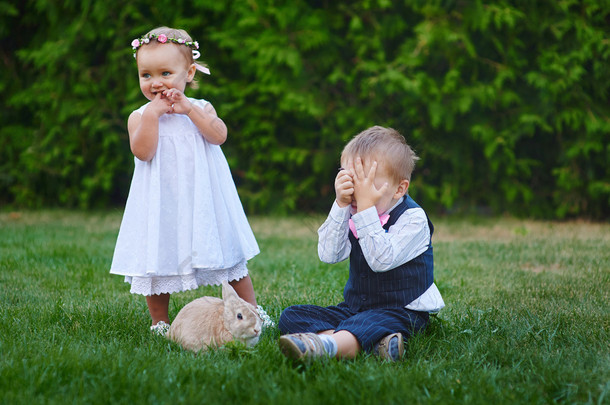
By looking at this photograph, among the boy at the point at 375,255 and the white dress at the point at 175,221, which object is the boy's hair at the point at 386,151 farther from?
the white dress at the point at 175,221

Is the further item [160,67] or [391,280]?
[160,67]

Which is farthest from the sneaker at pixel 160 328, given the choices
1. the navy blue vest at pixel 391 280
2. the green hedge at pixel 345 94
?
the green hedge at pixel 345 94

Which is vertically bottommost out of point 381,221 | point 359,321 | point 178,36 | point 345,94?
point 359,321

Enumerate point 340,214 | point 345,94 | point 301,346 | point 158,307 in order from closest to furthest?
1. point 301,346
2. point 340,214
3. point 158,307
4. point 345,94

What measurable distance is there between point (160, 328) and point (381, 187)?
3.78 ft

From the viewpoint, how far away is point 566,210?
666 cm

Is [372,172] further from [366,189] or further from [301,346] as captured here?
[301,346]

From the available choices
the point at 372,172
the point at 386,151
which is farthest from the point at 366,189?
the point at 386,151

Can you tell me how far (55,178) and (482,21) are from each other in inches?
208

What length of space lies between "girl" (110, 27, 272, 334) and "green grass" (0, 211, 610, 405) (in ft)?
0.95

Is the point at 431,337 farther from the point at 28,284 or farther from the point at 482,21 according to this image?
the point at 482,21

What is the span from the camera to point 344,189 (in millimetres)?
2467

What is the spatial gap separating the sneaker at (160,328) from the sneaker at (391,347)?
37.3 inches

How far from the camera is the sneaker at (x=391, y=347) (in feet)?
7.80
